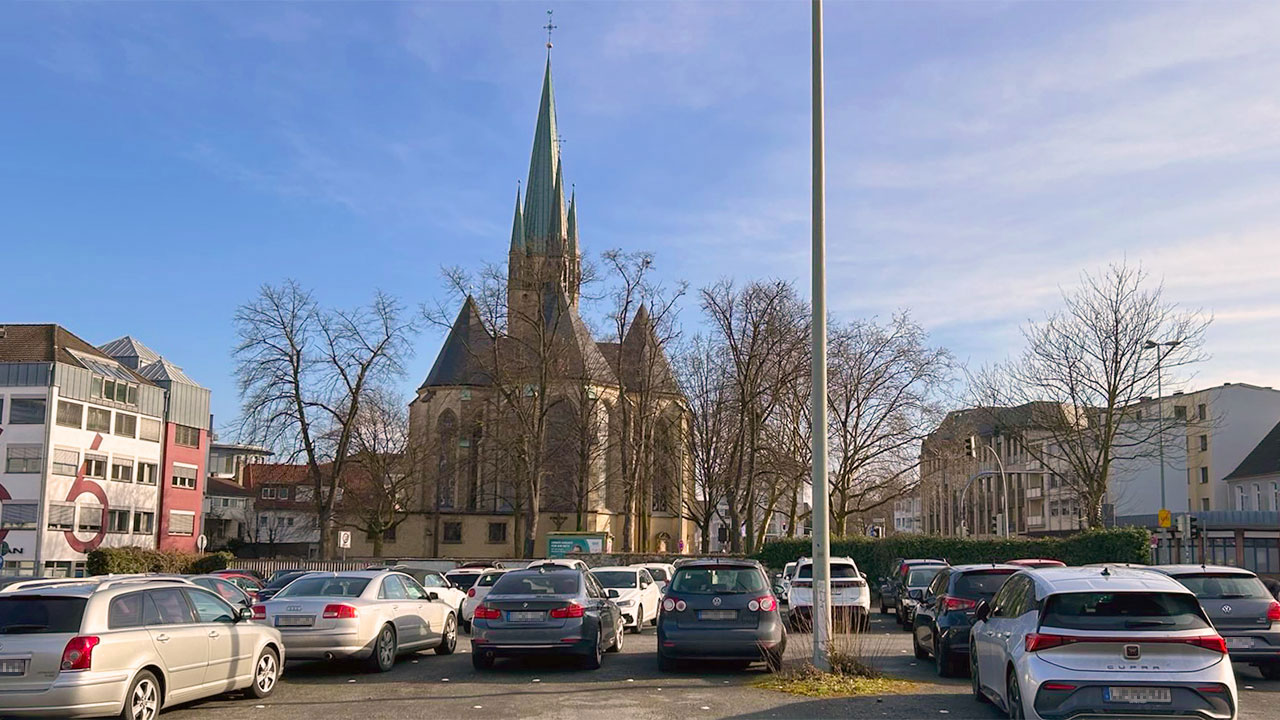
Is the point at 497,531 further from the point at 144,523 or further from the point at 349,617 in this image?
the point at 349,617

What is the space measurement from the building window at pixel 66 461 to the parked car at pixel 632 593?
164 ft

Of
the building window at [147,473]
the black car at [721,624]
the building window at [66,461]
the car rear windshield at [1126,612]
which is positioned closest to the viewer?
the car rear windshield at [1126,612]

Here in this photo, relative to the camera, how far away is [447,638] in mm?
18156

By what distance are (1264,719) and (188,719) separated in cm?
1125

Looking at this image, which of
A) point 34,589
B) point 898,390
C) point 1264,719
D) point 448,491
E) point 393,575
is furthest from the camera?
point 448,491

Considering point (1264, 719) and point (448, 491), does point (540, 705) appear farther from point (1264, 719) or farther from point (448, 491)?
point (448, 491)

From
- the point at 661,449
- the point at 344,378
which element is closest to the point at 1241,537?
the point at 661,449

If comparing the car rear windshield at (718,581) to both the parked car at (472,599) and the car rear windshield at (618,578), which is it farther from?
the parked car at (472,599)

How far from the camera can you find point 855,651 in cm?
1402

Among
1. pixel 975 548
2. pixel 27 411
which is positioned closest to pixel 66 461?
pixel 27 411

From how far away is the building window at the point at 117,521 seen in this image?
2630 inches

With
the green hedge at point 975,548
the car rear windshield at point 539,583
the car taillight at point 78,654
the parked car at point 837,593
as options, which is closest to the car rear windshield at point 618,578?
the parked car at point 837,593

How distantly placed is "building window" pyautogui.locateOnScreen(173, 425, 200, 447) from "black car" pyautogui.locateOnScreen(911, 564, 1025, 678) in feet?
228

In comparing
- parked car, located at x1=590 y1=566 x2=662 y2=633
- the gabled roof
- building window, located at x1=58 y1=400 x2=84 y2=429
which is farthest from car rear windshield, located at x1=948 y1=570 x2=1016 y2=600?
building window, located at x1=58 y1=400 x2=84 y2=429
